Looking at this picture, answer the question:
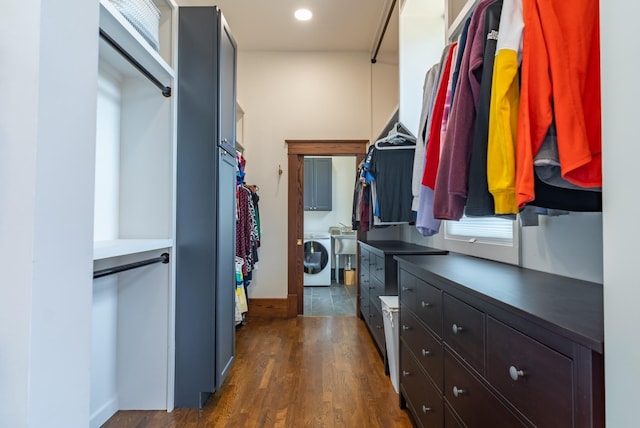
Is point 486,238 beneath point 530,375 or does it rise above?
above

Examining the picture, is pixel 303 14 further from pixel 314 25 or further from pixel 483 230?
pixel 483 230

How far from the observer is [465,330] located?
45.8 inches

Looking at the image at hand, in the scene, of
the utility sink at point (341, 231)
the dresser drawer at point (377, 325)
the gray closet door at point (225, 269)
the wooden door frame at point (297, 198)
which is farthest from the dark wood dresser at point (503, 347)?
the utility sink at point (341, 231)

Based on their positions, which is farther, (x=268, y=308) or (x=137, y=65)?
(x=268, y=308)

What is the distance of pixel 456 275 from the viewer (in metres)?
1.36

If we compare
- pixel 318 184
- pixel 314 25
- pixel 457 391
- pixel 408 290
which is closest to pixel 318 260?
pixel 318 184

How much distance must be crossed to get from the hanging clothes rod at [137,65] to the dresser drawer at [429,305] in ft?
5.59

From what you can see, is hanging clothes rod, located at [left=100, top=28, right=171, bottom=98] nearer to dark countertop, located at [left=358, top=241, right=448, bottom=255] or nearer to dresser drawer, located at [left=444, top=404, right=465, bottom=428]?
dark countertop, located at [left=358, top=241, right=448, bottom=255]

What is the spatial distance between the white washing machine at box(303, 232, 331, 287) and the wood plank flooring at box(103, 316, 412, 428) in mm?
2593

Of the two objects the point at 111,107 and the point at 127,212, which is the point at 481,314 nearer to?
the point at 127,212

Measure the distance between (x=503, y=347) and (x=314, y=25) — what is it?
352 cm

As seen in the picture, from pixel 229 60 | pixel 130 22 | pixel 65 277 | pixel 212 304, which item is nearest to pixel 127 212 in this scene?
pixel 212 304

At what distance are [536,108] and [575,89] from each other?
3.3 inches

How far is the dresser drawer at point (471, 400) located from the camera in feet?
3.10
